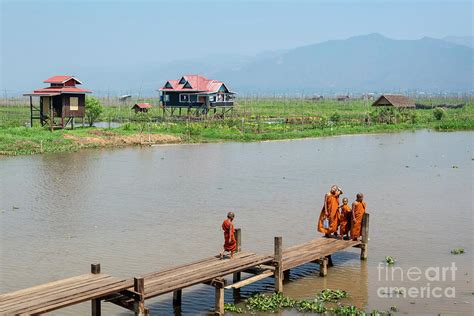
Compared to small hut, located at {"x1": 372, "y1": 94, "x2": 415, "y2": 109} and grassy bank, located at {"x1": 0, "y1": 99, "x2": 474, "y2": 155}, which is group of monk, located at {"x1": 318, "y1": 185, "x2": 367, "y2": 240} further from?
Answer: small hut, located at {"x1": 372, "y1": 94, "x2": 415, "y2": 109}

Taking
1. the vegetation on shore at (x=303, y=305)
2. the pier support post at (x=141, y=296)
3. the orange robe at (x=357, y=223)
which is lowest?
the vegetation on shore at (x=303, y=305)

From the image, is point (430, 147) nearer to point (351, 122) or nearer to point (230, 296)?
point (351, 122)

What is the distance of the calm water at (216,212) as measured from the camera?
1406 centimetres

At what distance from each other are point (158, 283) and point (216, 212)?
973 cm

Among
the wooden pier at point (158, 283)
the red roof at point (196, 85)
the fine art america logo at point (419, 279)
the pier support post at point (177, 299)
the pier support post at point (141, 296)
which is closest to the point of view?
the wooden pier at point (158, 283)

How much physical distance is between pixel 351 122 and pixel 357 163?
27.9 meters

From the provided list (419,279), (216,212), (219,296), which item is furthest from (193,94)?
(219,296)

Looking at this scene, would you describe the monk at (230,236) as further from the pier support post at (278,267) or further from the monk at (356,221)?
the monk at (356,221)

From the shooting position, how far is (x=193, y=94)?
62.3 meters

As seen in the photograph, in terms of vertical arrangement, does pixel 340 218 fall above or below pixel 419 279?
above

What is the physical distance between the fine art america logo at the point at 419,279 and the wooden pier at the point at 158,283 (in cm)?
118

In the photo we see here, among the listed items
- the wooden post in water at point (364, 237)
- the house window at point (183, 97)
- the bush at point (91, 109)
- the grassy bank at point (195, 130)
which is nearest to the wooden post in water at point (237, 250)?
the wooden post in water at point (364, 237)

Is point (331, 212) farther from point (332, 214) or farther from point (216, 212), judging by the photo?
point (216, 212)

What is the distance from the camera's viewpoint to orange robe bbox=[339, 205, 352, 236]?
15.2 m
